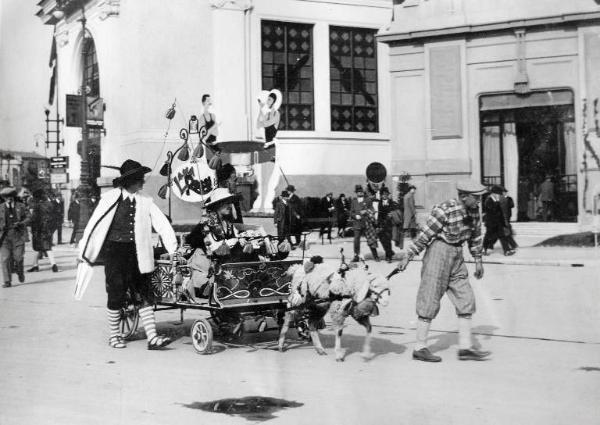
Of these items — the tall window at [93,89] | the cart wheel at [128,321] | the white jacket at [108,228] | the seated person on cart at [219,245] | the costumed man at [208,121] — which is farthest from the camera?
the tall window at [93,89]

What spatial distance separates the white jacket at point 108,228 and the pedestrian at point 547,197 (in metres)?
15.2

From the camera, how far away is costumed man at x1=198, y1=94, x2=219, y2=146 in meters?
25.5

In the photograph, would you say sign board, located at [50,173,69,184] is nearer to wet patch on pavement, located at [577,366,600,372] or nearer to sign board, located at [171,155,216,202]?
sign board, located at [171,155,216,202]

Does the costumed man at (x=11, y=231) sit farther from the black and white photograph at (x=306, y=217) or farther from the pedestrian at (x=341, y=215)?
the pedestrian at (x=341, y=215)

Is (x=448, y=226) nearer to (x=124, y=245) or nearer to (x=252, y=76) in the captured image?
(x=124, y=245)

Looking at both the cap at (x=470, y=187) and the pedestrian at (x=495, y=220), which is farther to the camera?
the pedestrian at (x=495, y=220)

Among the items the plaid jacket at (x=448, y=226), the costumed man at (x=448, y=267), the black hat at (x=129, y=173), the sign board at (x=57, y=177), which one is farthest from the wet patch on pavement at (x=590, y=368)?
the sign board at (x=57, y=177)

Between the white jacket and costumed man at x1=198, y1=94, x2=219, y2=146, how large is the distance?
1743cm

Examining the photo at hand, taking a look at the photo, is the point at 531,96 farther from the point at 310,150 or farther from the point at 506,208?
the point at 310,150

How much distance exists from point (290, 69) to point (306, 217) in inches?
221

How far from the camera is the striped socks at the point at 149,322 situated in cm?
728

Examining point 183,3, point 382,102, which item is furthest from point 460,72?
point 183,3

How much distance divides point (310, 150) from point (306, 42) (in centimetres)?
444

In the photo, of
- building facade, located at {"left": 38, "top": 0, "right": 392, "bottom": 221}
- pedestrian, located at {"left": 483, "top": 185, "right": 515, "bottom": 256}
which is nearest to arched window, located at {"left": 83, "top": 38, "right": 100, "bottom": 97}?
building facade, located at {"left": 38, "top": 0, "right": 392, "bottom": 221}
